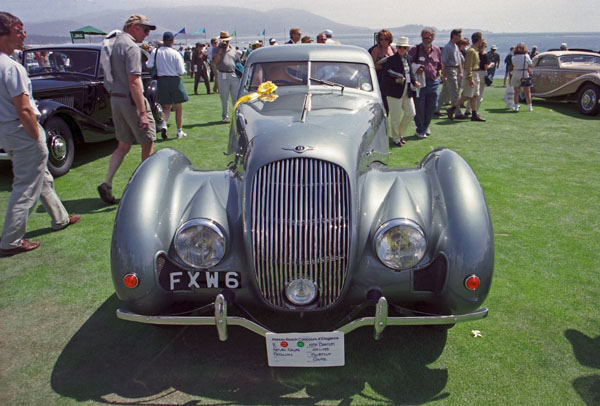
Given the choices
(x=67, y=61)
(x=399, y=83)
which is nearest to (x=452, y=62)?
(x=399, y=83)

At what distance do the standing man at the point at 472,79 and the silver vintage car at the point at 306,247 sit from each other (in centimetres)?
769

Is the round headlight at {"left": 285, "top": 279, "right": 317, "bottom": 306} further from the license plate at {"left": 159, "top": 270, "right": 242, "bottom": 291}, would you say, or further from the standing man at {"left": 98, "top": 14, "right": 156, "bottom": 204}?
the standing man at {"left": 98, "top": 14, "right": 156, "bottom": 204}

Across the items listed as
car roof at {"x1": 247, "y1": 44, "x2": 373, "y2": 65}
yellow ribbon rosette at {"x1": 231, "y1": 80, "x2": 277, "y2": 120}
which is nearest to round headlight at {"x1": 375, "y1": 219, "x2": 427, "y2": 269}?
yellow ribbon rosette at {"x1": 231, "y1": 80, "x2": 277, "y2": 120}

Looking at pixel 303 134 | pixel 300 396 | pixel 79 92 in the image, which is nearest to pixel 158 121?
pixel 79 92

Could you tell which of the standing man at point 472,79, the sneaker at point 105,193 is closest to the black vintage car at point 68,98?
the sneaker at point 105,193

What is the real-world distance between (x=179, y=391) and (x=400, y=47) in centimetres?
662

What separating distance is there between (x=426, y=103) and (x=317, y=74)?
189 inches

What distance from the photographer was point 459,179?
2.79 metres

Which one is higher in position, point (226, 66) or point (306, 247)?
Answer: point (226, 66)

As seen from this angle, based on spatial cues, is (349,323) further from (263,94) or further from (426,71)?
(426,71)

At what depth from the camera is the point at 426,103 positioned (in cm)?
859

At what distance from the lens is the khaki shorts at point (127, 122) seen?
16.7ft

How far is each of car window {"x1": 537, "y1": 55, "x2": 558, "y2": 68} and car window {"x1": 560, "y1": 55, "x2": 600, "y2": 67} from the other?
0.17 meters

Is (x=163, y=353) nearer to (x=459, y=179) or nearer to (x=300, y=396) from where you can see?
(x=300, y=396)
